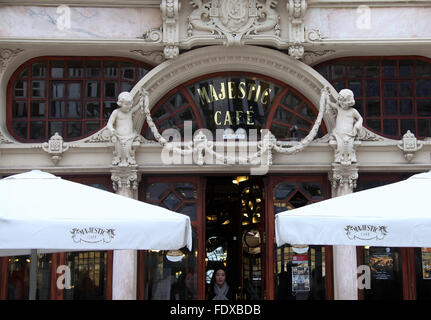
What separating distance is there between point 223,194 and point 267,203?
171 inches

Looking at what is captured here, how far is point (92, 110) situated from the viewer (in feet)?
36.7

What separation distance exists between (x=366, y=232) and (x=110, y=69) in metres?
7.29

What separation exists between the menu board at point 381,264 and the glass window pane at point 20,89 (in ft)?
23.6

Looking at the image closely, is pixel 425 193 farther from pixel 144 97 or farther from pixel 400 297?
pixel 144 97

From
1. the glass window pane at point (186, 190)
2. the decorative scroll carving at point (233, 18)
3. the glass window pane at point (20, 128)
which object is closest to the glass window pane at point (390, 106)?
the decorative scroll carving at point (233, 18)

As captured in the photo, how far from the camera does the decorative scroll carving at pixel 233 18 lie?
10602 mm

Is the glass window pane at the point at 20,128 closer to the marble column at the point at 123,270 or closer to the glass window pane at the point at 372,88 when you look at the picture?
the marble column at the point at 123,270

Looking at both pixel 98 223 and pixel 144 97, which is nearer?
pixel 98 223

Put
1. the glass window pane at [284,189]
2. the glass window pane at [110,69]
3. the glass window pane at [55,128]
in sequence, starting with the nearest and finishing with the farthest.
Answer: the glass window pane at [284,189], the glass window pane at [55,128], the glass window pane at [110,69]

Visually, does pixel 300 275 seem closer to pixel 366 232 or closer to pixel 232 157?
pixel 232 157

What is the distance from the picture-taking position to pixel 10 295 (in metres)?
10.7

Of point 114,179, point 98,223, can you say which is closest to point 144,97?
point 114,179

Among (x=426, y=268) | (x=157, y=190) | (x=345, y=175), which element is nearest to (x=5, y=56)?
(x=157, y=190)

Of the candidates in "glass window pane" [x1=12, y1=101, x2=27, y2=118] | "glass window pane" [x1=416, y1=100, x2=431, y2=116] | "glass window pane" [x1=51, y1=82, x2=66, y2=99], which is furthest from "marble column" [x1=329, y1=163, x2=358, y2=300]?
"glass window pane" [x1=12, y1=101, x2=27, y2=118]
